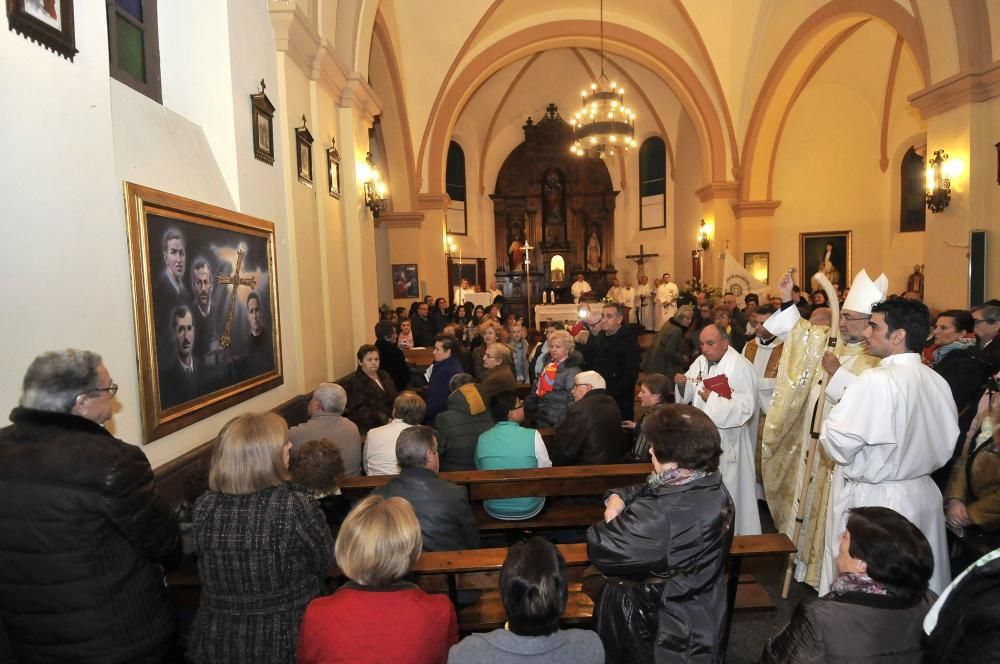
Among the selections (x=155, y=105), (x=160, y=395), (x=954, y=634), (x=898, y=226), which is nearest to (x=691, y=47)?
(x=898, y=226)

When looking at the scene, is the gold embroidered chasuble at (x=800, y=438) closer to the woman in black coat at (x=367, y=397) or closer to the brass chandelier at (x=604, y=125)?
the woman in black coat at (x=367, y=397)

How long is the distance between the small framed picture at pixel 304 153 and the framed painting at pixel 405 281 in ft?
27.7

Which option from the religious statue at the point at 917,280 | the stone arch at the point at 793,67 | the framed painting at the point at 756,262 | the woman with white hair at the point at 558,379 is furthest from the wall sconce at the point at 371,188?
the religious statue at the point at 917,280

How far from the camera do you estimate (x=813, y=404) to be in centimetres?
444

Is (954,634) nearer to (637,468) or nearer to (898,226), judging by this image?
(637,468)

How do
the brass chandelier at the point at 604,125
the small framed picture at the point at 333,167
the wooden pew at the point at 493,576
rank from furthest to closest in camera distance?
the brass chandelier at the point at 604,125, the small framed picture at the point at 333,167, the wooden pew at the point at 493,576

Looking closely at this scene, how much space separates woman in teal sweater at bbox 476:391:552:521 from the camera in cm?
434

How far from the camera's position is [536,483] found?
13.3 ft

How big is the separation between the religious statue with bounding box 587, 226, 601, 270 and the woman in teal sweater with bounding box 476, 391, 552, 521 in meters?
18.5

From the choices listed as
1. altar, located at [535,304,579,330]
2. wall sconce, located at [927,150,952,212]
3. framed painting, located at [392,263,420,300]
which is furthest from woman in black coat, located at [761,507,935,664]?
altar, located at [535,304,579,330]

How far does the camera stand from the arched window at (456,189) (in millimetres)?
20953

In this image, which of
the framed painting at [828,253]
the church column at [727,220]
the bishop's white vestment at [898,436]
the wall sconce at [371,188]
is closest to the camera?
the bishop's white vestment at [898,436]

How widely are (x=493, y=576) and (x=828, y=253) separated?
1613 centimetres

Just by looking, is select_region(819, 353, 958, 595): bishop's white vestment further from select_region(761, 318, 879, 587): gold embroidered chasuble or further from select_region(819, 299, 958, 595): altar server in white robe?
select_region(761, 318, 879, 587): gold embroidered chasuble
